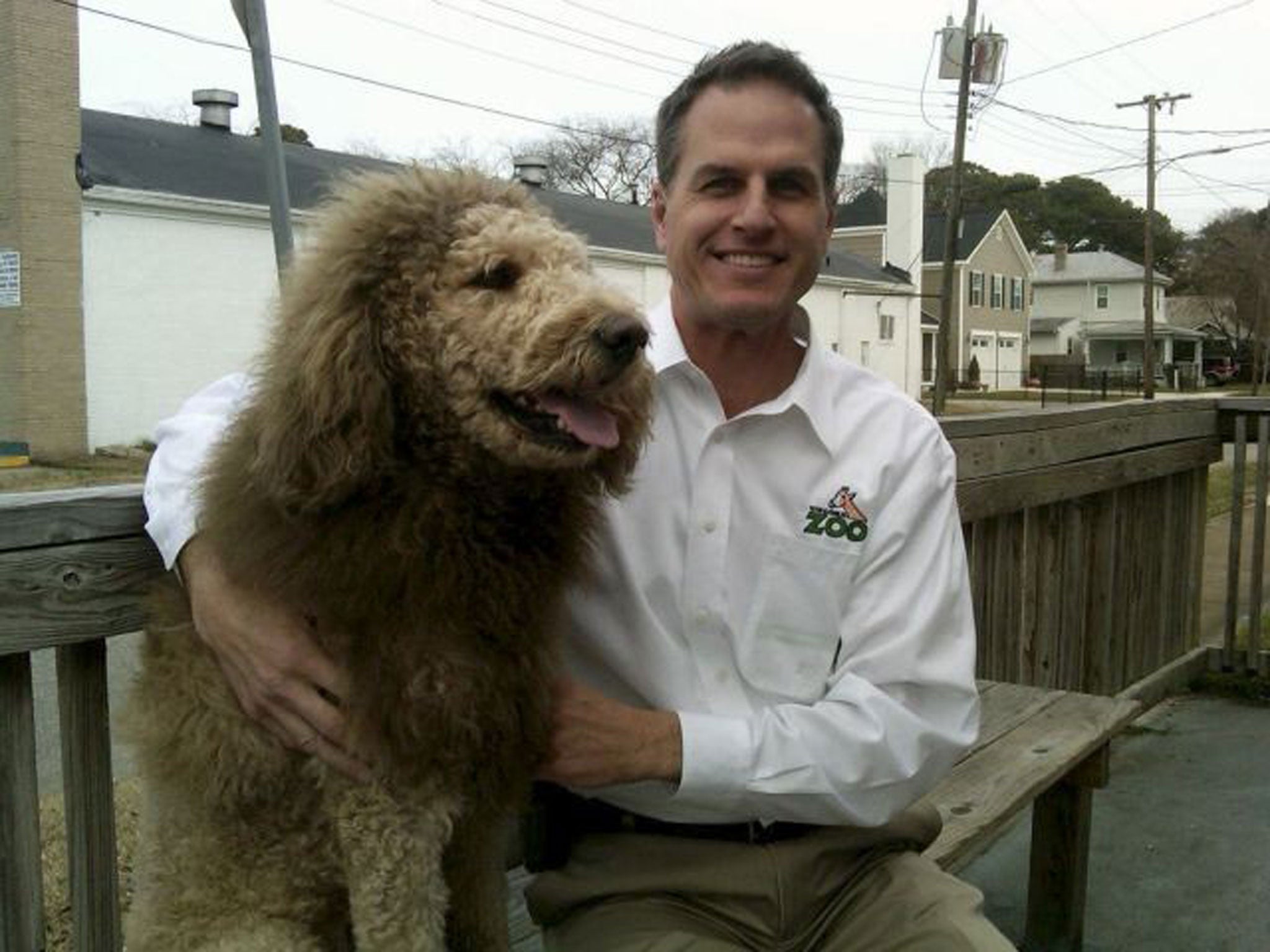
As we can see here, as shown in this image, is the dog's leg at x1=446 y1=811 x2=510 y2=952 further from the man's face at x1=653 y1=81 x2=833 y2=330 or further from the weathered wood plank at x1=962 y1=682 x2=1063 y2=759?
the weathered wood plank at x1=962 y1=682 x2=1063 y2=759

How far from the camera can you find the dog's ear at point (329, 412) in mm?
1631

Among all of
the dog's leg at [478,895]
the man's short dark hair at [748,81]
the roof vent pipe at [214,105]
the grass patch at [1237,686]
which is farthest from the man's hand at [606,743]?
the roof vent pipe at [214,105]

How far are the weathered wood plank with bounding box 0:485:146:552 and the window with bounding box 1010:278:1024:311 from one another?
58.6m

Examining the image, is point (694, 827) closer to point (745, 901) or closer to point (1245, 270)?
point (745, 901)

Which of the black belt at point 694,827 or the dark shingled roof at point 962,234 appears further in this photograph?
the dark shingled roof at point 962,234

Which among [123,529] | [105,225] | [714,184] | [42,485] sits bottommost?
[42,485]

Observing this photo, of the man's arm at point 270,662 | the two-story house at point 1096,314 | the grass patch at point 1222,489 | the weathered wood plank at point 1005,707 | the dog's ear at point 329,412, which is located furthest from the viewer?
the two-story house at point 1096,314

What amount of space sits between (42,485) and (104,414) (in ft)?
14.1

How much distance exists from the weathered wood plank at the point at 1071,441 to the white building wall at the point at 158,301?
50.4 feet

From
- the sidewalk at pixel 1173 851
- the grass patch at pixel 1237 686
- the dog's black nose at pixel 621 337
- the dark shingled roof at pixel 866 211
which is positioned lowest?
the sidewalk at pixel 1173 851

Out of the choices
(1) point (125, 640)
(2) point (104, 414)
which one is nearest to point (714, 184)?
(1) point (125, 640)

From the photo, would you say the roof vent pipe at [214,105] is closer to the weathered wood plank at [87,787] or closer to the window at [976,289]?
the weathered wood plank at [87,787]

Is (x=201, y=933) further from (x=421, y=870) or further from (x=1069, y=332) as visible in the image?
(x=1069, y=332)

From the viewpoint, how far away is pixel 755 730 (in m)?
2.08
